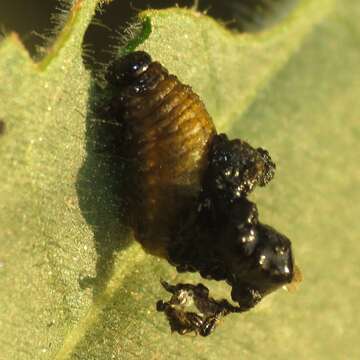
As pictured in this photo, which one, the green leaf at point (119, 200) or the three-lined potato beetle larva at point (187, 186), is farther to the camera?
the three-lined potato beetle larva at point (187, 186)

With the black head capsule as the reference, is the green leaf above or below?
below

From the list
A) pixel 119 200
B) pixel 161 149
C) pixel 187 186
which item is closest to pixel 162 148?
Answer: pixel 161 149

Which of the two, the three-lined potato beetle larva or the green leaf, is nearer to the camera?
the green leaf

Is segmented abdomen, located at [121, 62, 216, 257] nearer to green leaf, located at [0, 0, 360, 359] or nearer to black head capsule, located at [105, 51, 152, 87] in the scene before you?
black head capsule, located at [105, 51, 152, 87]

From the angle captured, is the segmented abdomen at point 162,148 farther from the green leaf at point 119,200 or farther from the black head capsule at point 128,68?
the green leaf at point 119,200

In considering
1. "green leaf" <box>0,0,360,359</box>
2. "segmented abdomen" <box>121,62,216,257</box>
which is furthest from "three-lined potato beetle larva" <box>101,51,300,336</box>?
"green leaf" <box>0,0,360,359</box>

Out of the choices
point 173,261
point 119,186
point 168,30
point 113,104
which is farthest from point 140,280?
point 168,30

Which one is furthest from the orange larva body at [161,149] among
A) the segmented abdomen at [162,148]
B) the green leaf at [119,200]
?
the green leaf at [119,200]
